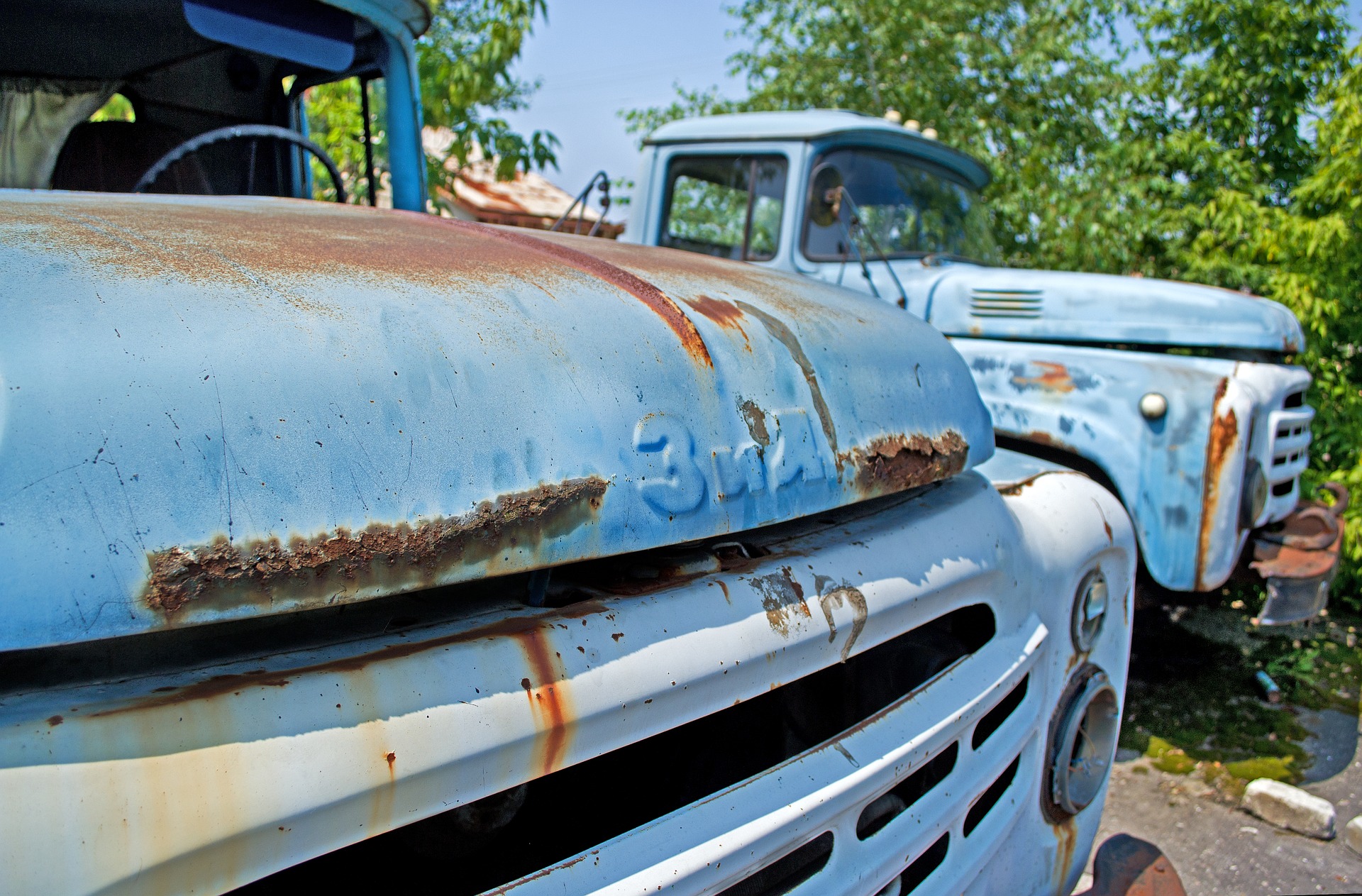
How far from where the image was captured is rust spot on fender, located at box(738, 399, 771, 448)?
1125mm

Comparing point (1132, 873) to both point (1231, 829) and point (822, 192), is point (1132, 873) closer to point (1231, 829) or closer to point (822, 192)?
point (1231, 829)

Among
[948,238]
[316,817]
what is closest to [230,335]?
[316,817]

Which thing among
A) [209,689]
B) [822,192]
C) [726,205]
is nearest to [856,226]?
[822,192]

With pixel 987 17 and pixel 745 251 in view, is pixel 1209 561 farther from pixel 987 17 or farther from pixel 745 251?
pixel 987 17

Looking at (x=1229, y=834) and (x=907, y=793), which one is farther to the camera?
(x=1229, y=834)

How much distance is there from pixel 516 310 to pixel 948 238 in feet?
10.7

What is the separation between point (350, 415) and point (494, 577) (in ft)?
0.88

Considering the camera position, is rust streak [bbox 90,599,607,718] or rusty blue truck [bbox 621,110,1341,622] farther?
rusty blue truck [bbox 621,110,1341,622]

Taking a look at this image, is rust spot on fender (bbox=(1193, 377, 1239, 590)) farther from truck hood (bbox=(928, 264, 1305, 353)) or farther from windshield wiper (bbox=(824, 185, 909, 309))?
windshield wiper (bbox=(824, 185, 909, 309))

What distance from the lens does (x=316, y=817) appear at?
763mm

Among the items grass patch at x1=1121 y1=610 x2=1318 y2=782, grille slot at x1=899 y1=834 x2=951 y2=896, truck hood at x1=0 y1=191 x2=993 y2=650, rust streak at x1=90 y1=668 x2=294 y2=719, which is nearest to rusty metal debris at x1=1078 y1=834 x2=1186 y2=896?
grille slot at x1=899 y1=834 x2=951 y2=896

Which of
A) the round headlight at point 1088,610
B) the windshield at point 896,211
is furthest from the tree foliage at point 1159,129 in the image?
the round headlight at point 1088,610

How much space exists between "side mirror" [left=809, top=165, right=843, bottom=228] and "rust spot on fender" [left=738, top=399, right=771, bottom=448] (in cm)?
258

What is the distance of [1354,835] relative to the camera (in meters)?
2.78
